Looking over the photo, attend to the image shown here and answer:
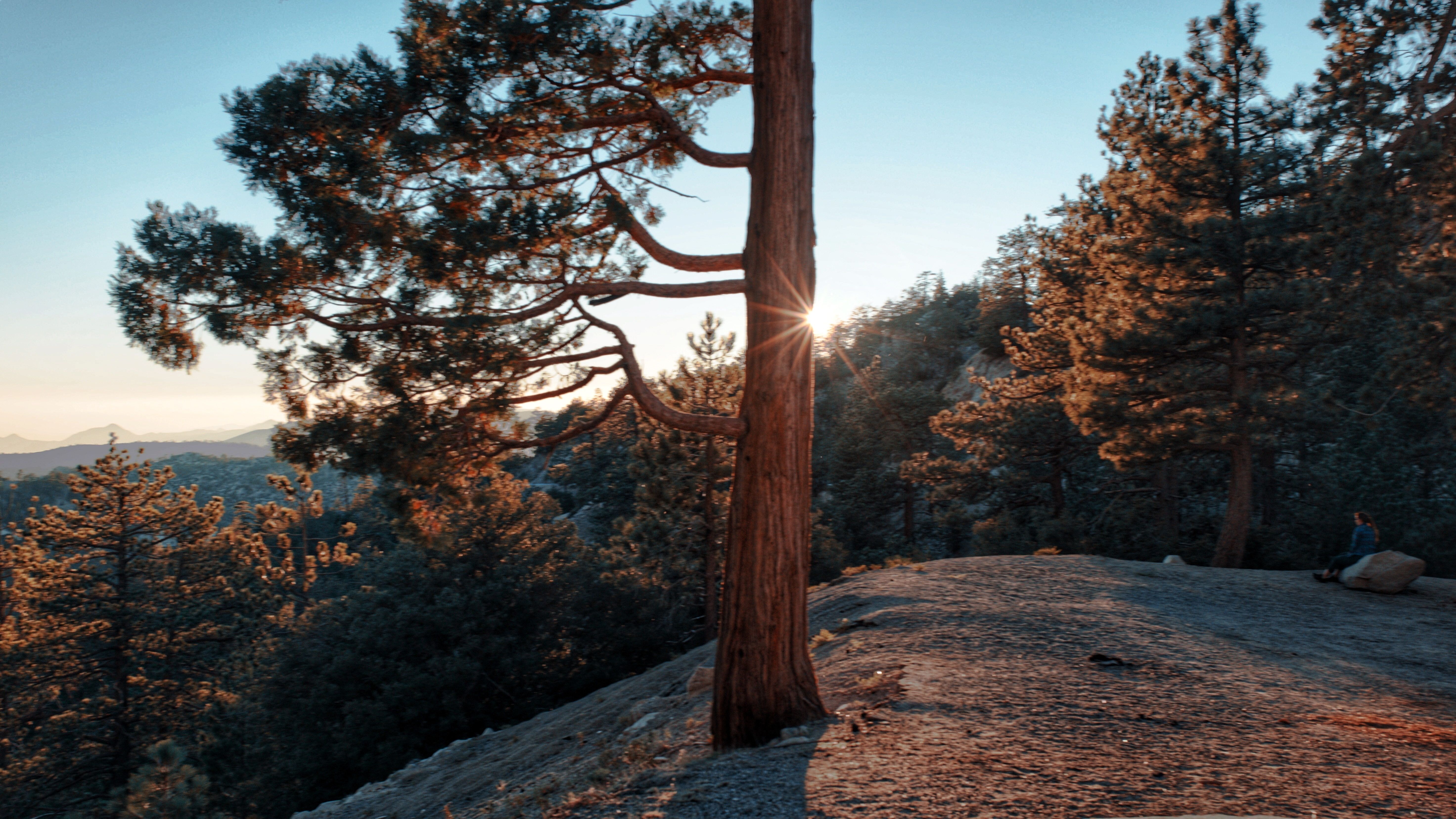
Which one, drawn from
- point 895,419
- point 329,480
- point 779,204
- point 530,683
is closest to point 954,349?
point 895,419

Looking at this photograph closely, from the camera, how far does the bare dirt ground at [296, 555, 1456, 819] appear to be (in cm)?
368

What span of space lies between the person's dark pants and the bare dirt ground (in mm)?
Answer: 615

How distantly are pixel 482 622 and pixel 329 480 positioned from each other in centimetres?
13536

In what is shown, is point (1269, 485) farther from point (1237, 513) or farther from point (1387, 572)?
point (1387, 572)

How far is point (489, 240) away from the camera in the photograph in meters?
5.44

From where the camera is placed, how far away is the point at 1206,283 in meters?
13.9

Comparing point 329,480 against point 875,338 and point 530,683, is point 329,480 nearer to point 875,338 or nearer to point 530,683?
point 875,338

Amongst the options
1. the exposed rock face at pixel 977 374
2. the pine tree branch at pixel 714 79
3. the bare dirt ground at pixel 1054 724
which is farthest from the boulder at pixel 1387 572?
the exposed rock face at pixel 977 374

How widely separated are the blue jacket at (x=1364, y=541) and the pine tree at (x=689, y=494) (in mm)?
12083

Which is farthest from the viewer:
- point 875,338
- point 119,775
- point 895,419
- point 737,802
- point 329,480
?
point 329,480

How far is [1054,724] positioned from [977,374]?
32212 mm

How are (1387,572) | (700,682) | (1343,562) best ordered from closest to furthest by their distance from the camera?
(700,682), (1387,572), (1343,562)

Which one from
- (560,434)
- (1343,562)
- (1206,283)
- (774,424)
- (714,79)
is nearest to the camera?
(774,424)

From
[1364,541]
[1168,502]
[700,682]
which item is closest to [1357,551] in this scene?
[1364,541]
